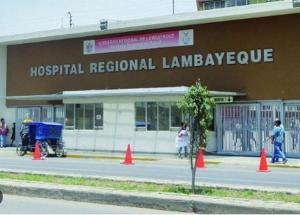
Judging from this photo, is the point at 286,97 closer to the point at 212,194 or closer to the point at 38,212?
the point at 212,194

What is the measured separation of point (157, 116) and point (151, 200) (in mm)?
20645

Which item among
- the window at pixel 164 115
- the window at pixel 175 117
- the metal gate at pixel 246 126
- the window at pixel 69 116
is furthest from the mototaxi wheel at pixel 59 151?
the metal gate at pixel 246 126

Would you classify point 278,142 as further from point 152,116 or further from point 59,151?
point 59,151

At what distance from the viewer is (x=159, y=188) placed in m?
11.8

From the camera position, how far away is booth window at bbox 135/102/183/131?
3030cm

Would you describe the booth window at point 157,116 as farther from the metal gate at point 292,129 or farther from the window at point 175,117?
the metal gate at point 292,129

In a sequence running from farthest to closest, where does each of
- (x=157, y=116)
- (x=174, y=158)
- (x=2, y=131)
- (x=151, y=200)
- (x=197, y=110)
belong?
(x=2, y=131)
(x=157, y=116)
(x=174, y=158)
(x=197, y=110)
(x=151, y=200)

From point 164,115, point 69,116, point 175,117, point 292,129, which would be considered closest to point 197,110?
point 292,129

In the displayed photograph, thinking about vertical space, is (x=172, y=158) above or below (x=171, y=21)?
below

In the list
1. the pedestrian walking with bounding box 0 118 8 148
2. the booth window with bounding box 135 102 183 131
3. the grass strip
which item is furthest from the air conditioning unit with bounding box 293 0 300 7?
the pedestrian walking with bounding box 0 118 8 148

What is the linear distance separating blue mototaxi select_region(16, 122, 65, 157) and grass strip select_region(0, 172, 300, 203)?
14.0 m

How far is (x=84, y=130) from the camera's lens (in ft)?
110

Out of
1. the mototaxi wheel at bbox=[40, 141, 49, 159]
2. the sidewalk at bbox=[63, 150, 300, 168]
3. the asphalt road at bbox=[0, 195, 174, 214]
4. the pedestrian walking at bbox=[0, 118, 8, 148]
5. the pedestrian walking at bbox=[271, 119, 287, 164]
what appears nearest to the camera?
the asphalt road at bbox=[0, 195, 174, 214]

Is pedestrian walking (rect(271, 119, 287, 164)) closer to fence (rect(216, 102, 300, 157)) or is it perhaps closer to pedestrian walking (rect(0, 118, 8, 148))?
fence (rect(216, 102, 300, 157))
